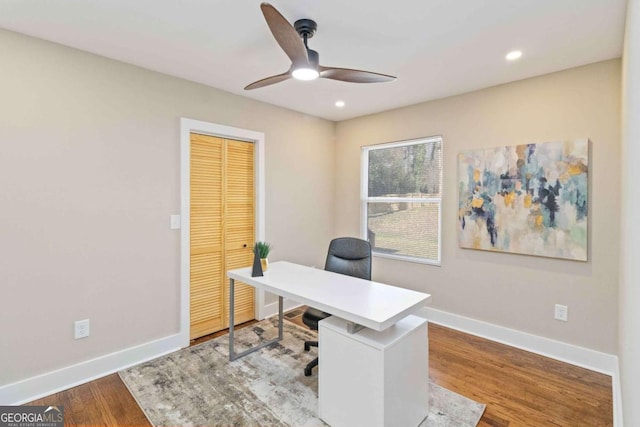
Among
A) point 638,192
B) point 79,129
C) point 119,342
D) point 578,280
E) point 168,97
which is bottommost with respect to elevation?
point 119,342

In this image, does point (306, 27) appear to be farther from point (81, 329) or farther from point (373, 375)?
point (81, 329)

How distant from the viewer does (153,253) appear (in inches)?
105

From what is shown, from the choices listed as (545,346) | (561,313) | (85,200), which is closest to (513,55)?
(561,313)

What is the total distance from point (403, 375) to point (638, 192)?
133 centimetres

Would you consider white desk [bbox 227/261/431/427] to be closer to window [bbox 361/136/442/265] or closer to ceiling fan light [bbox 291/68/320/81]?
ceiling fan light [bbox 291/68/320/81]

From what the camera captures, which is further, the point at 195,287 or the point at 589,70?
the point at 195,287

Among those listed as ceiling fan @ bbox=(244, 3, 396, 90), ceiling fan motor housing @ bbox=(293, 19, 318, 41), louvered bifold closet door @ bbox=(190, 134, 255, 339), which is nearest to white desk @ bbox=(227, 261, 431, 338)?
louvered bifold closet door @ bbox=(190, 134, 255, 339)

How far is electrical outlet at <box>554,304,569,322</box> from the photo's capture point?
8.53ft

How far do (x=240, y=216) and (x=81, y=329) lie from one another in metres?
1.64

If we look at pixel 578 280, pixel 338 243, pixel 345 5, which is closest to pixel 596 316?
pixel 578 280

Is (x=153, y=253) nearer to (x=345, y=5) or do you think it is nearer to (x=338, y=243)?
(x=338, y=243)

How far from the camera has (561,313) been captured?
2.62 meters

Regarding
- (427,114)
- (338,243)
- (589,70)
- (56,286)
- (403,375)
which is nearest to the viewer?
(403,375)

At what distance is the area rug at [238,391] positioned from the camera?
1930 millimetres
